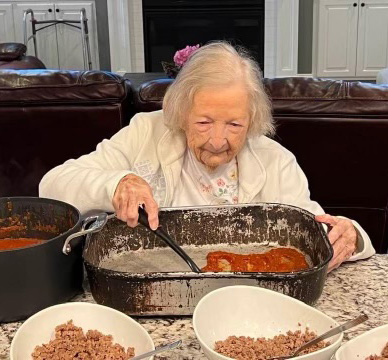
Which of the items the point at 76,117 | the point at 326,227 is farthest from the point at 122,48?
the point at 326,227

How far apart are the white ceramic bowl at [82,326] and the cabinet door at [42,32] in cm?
637

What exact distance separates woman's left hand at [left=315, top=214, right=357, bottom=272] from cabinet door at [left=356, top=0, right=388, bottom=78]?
5.80 m

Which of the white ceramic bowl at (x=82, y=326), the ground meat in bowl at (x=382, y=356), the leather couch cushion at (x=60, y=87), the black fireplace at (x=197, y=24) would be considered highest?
the black fireplace at (x=197, y=24)

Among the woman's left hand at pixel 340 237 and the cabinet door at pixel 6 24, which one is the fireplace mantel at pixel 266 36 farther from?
the woman's left hand at pixel 340 237

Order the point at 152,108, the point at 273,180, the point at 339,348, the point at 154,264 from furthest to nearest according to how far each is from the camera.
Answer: the point at 152,108, the point at 273,180, the point at 154,264, the point at 339,348

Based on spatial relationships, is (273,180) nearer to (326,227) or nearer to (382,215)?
(326,227)

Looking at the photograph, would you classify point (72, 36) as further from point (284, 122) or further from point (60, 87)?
point (284, 122)

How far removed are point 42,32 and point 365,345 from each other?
6633 mm

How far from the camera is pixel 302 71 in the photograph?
277 inches

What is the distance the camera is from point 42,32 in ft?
22.4

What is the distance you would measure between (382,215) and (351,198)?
0.15 meters

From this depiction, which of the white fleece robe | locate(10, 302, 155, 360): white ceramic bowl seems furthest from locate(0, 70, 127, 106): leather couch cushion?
locate(10, 302, 155, 360): white ceramic bowl

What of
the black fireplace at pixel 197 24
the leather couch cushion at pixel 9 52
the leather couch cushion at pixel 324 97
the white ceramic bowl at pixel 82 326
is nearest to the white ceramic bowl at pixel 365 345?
the white ceramic bowl at pixel 82 326

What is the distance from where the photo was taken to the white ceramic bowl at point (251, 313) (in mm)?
911
